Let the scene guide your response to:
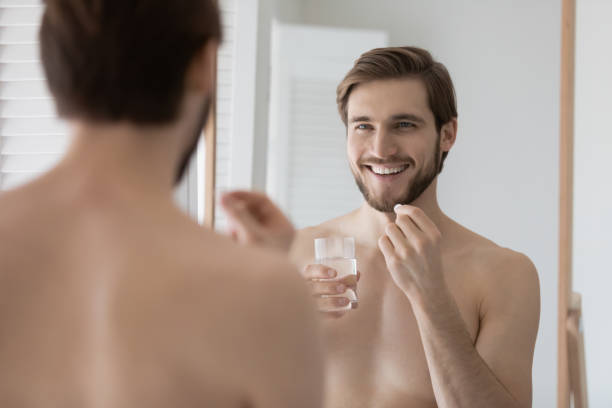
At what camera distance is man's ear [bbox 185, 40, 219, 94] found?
1.44 feet

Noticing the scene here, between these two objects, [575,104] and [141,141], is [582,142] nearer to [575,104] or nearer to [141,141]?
[575,104]

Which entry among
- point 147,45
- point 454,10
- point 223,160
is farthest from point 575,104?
point 147,45

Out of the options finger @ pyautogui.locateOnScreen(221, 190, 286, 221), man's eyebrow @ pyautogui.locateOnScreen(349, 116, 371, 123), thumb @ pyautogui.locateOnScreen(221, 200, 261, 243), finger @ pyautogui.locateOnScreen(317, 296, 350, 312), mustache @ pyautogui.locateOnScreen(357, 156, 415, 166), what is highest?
man's eyebrow @ pyautogui.locateOnScreen(349, 116, 371, 123)

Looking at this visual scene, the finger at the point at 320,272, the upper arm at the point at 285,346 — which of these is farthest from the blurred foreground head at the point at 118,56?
the finger at the point at 320,272

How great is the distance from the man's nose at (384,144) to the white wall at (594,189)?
0.35 m

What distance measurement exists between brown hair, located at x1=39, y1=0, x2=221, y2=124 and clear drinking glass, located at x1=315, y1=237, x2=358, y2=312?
20.9 inches

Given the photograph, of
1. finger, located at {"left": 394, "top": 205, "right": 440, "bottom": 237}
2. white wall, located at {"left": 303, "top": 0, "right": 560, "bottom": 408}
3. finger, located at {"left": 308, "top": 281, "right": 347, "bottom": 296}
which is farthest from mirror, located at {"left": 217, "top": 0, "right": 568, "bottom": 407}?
finger, located at {"left": 308, "top": 281, "right": 347, "bottom": 296}

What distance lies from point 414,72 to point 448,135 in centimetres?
14

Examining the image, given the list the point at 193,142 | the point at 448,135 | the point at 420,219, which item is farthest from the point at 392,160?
the point at 193,142

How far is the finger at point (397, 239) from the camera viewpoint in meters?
0.97

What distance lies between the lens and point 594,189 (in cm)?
121

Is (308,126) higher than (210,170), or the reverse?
(308,126)

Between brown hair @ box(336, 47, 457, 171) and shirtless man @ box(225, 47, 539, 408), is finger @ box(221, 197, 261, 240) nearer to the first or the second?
shirtless man @ box(225, 47, 539, 408)

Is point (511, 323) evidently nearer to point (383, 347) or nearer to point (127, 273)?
point (383, 347)
